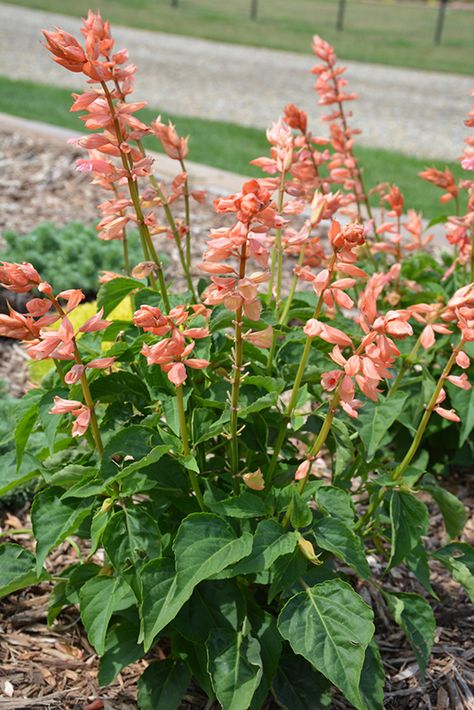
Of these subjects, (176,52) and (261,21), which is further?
(261,21)

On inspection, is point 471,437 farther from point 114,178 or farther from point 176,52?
point 176,52

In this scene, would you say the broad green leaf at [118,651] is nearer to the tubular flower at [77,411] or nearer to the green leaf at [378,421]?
the tubular flower at [77,411]

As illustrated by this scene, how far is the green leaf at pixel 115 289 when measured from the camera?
7.16 feet

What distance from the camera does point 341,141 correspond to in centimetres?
312

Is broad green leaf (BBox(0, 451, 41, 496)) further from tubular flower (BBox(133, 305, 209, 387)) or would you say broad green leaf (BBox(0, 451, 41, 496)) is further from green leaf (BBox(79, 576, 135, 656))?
tubular flower (BBox(133, 305, 209, 387))

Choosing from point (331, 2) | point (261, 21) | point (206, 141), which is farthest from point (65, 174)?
point (331, 2)

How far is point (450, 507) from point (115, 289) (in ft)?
3.41

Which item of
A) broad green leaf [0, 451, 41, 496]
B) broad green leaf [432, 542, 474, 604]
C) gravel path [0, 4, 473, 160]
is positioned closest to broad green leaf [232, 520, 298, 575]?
broad green leaf [432, 542, 474, 604]

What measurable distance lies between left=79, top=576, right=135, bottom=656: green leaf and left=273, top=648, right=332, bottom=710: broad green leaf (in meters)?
0.41

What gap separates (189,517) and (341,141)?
177 cm

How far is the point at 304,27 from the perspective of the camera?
23141 mm

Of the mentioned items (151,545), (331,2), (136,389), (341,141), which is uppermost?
(341,141)

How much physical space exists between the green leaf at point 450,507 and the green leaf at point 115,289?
896mm

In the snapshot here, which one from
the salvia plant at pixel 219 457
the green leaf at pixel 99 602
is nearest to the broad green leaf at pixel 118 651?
the salvia plant at pixel 219 457
